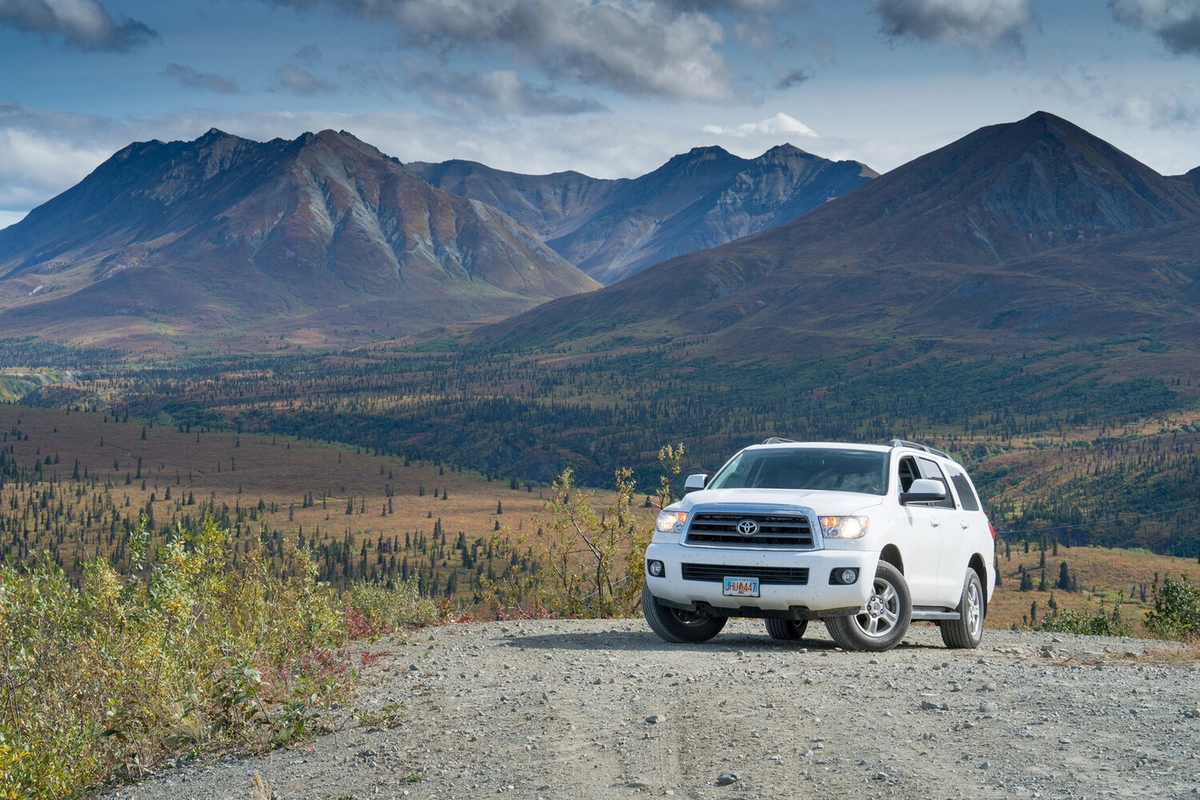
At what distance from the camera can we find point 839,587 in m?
12.0

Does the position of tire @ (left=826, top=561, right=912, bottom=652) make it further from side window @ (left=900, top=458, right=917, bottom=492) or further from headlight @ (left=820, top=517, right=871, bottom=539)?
side window @ (left=900, top=458, right=917, bottom=492)

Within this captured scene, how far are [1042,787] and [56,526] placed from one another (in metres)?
98.3

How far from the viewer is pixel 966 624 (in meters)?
14.4

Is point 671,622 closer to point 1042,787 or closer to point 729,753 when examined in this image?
point 729,753

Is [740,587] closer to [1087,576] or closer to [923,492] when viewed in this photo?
[923,492]

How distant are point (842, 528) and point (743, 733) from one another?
3887 mm

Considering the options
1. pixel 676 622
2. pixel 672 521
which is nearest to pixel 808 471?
pixel 672 521

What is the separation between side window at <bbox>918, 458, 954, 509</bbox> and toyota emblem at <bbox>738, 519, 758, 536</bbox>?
3125mm

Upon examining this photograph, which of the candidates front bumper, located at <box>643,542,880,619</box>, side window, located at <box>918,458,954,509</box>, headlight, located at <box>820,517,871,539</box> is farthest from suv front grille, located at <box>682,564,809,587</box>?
side window, located at <box>918,458,954,509</box>

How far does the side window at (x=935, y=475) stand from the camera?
14.5 meters

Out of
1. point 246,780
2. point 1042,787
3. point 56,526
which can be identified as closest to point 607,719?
point 246,780

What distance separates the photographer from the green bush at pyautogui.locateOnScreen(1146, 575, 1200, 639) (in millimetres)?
22375

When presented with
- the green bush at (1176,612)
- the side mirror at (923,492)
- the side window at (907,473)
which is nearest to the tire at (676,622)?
the side mirror at (923,492)

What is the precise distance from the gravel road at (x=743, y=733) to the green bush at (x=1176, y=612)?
11337 mm
